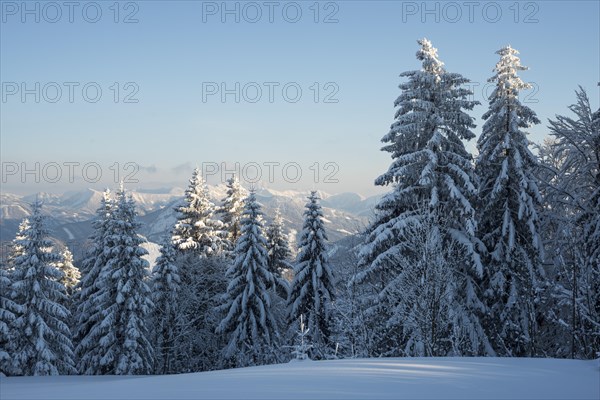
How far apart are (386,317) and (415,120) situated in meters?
8.20

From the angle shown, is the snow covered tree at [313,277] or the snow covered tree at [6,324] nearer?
the snow covered tree at [6,324]

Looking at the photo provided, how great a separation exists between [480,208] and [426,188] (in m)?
4.24

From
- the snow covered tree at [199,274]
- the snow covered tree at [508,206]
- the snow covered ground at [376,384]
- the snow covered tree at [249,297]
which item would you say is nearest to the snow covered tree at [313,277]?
the snow covered tree at [249,297]

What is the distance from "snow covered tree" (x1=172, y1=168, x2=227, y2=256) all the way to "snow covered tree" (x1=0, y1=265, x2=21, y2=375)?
1039cm

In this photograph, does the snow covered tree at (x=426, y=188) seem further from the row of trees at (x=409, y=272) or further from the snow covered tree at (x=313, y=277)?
the snow covered tree at (x=313, y=277)

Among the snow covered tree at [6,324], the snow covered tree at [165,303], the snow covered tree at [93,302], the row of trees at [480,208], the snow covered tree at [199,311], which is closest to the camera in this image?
the row of trees at [480,208]

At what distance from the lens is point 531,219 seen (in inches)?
717

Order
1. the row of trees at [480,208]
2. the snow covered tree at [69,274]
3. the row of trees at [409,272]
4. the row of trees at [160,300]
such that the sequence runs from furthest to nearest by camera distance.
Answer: the snow covered tree at [69,274]
the row of trees at [160,300]
the row of trees at [480,208]
the row of trees at [409,272]

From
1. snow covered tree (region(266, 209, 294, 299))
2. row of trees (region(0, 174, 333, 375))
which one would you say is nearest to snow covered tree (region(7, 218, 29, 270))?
row of trees (region(0, 174, 333, 375))

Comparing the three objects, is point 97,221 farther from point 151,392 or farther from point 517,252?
point 151,392

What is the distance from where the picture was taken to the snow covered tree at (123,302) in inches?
927

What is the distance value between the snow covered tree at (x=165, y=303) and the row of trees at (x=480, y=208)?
13972 mm

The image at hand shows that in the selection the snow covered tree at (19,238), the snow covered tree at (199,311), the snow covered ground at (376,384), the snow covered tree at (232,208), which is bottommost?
the snow covered tree at (199,311)

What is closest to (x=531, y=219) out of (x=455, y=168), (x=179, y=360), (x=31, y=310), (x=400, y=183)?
(x=455, y=168)
